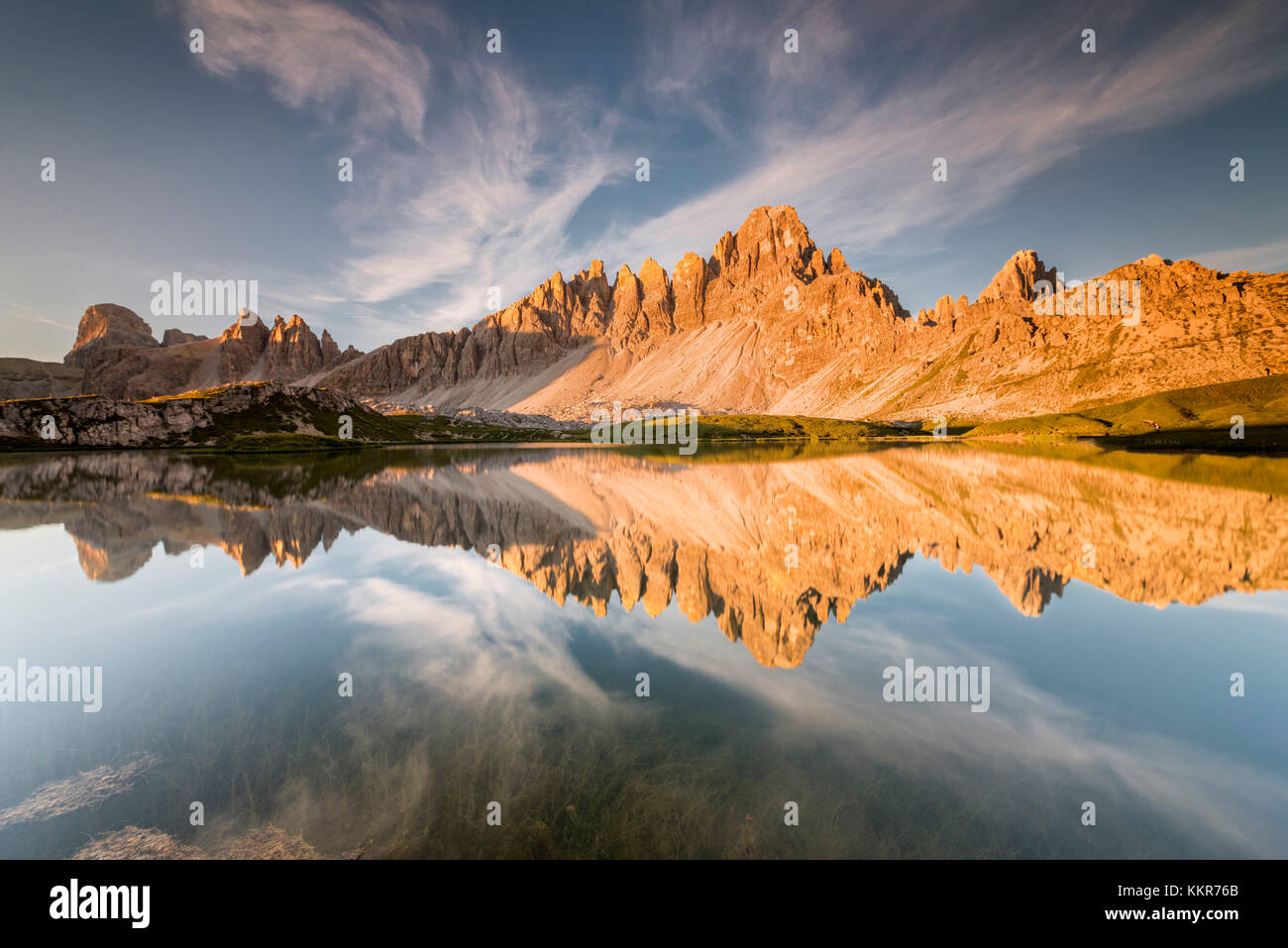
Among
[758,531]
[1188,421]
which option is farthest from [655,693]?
[1188,421]

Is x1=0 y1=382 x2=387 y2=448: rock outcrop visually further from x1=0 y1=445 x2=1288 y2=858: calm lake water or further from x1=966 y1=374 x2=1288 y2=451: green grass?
x1=966 y1=374 x2=1288 y2=451: green grass

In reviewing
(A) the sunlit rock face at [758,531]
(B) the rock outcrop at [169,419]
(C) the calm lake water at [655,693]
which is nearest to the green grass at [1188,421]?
(A) the sunlit rock face at [758,531]

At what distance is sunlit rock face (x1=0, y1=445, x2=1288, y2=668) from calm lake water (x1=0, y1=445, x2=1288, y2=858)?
0.84 feet

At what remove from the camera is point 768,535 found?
77.3ft

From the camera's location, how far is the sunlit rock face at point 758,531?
16.4 metres

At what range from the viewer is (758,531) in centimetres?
2486

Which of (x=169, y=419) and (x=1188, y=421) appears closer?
(x=1188, y=421)

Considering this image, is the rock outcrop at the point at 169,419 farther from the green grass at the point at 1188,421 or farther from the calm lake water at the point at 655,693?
the green grass at the point at 1188,421

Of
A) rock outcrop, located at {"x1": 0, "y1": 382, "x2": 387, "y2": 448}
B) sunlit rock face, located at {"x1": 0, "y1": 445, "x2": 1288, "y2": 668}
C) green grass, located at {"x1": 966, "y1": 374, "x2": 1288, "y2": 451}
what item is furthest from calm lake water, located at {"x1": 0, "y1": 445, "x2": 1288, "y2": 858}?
rock outcrop, located at {"x1": 0, "y1": 382, "x2": 387, "y2": 448}

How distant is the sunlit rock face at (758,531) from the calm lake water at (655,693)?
0.26 meters

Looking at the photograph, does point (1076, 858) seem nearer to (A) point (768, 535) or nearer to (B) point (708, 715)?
(B) point (708, 715)

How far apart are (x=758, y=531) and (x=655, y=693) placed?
51.1 ft

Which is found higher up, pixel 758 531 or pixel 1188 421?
pixel 1188 421

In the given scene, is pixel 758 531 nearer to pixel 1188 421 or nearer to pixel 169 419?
pixel 169 419
